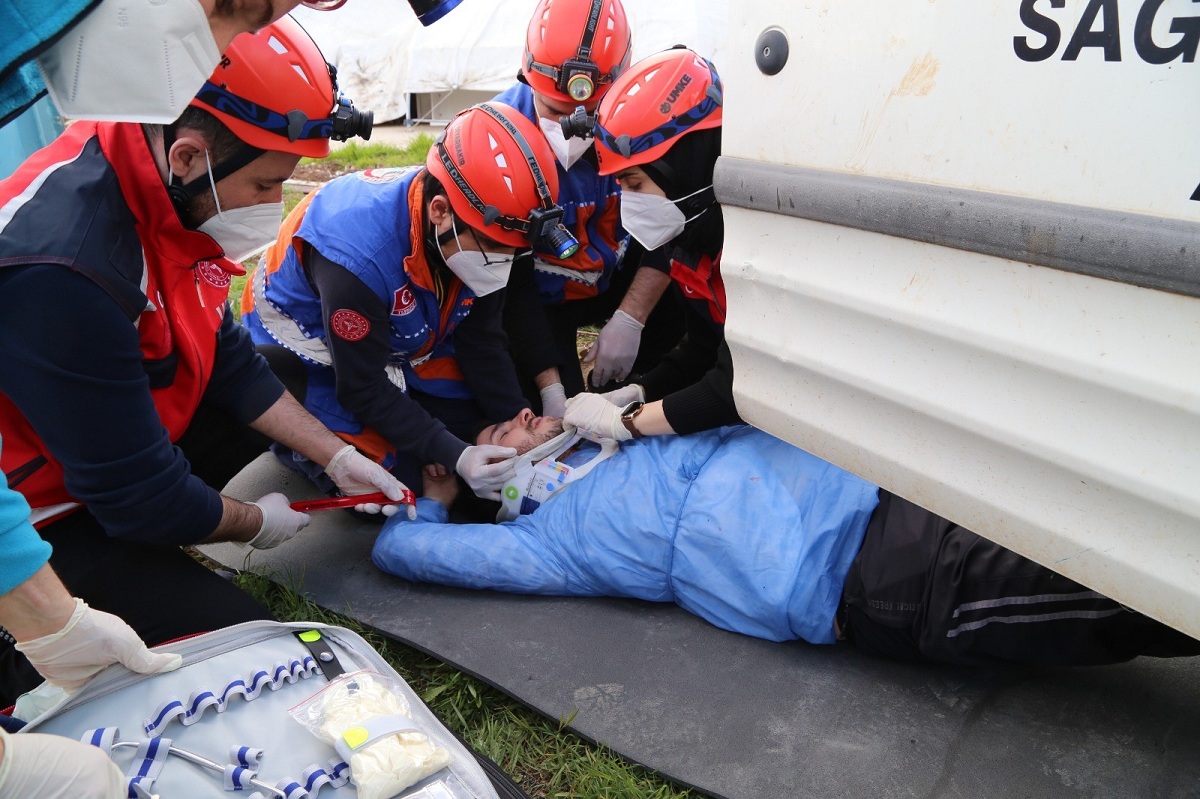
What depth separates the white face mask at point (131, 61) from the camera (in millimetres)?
1236

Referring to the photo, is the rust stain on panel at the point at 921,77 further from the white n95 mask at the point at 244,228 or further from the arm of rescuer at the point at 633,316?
the arm of rescuer at the point at 633,316

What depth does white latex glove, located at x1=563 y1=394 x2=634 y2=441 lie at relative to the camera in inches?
103

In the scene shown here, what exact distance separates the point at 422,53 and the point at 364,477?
774 cm

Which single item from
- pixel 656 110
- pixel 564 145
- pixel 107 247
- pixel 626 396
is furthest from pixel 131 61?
pixel 564 145

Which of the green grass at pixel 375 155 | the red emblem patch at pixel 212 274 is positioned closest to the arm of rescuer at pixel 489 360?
the red emblem patch at pixel 212 274

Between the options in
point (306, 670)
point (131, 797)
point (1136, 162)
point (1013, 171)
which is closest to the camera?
point (1136, 162)

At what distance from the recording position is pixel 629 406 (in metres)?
2.76

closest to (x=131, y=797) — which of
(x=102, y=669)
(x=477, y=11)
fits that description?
(x=102, y=669)

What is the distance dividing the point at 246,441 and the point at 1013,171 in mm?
2169

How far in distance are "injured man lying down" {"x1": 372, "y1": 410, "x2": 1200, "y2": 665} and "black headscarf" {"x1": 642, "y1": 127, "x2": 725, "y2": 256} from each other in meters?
0.60

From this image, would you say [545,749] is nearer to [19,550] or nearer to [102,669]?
[102,669]

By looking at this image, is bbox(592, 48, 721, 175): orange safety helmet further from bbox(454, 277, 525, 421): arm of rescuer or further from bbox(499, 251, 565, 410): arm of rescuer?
bbox(499, 251, 565, 410): arm of rescuer

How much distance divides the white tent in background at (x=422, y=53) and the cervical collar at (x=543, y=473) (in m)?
6.07

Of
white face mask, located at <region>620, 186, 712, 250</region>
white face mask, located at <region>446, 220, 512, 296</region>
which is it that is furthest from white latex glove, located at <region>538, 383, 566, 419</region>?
white face mask, located at <region>620, 186, 712, 250</region>
